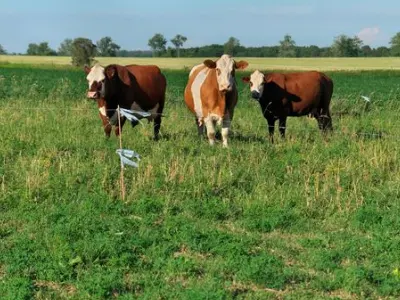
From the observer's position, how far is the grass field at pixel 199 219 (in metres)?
4.96

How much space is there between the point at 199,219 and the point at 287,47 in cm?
9692

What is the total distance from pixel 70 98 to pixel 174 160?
1202 centimetres

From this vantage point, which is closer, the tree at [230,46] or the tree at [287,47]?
the tree at [230,46]

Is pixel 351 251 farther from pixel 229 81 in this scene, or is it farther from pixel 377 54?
pixel 377 54

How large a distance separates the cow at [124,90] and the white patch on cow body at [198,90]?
81cm

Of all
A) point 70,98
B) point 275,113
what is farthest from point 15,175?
point 70,98

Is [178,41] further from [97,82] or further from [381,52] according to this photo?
[97,82]

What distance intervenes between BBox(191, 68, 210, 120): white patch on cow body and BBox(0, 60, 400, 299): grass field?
1.05 m

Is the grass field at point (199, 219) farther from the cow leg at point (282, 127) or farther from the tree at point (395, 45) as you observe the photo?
the tree at point (395, 45)

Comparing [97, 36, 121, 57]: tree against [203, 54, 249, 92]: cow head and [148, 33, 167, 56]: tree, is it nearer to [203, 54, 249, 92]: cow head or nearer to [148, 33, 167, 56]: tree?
[148, 33, 167, 56]: tree

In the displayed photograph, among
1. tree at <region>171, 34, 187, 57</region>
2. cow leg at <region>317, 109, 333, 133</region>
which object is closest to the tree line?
tree at <region>171, 34, 187, 57</region>

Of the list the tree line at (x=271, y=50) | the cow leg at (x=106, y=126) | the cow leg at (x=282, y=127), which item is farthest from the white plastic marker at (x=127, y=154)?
the tree line at (x=271, y=50)

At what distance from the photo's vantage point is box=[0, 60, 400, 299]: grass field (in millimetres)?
4961

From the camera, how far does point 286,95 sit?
1288 cm
